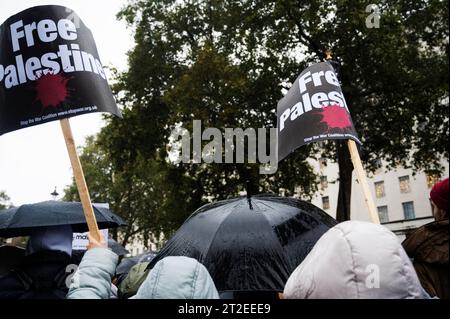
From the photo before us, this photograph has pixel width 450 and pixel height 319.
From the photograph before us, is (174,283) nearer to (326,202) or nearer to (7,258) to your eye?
(7,258)

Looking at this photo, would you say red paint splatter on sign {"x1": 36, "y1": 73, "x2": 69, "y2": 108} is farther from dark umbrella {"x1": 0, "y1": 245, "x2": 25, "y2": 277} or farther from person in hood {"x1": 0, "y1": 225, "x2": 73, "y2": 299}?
person in hood {"x1": 0, "y1": 225, "x2": 73, "y2": 299}

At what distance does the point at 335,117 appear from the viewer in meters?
4.35

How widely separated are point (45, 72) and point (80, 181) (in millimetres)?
1014

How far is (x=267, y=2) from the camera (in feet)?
51.9

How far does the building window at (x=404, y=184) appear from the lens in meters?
42.0

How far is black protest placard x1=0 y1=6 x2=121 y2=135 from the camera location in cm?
354

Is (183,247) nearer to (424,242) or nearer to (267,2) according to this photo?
(424,242)

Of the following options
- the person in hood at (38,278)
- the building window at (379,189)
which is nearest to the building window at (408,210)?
the building window at (379,189)

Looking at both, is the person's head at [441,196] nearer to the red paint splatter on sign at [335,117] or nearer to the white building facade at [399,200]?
the red paint splatter on sign at [335,117]

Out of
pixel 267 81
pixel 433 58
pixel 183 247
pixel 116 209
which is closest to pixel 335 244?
pixel 183 247

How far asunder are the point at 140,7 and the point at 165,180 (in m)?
8.11

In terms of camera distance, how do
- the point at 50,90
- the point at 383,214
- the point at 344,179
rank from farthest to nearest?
the point at 383,214, the point at 344,179, the point at 50,90

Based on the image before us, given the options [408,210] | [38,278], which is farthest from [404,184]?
[38,278]

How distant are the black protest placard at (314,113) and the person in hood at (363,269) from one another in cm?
264
